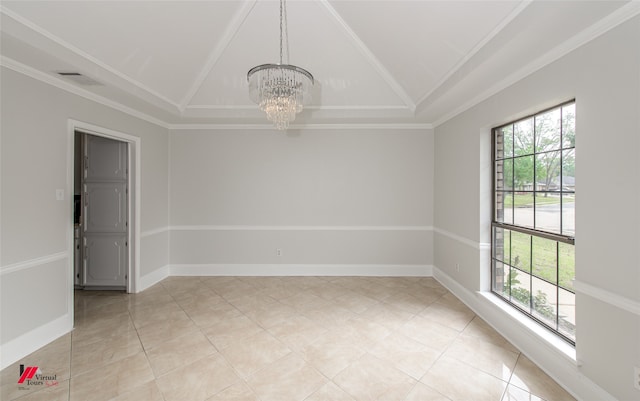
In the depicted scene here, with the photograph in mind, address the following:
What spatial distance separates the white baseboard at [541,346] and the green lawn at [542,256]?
46 centimetres

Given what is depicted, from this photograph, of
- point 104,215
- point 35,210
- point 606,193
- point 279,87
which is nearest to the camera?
point 606,193

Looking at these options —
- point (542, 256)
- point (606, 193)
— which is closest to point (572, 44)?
point (606, 193)

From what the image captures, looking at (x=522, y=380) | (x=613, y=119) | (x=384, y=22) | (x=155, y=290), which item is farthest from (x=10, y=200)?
(x=613, y=119)

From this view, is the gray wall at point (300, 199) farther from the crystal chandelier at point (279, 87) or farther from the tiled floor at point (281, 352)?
the crystal chandelier at point (279, 87)

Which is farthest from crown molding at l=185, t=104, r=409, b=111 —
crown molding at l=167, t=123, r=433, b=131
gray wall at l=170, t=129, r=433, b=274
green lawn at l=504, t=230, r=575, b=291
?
green lawn at l=504, t=230, r=575, b=291

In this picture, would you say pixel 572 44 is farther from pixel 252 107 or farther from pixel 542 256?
pixel 252 107

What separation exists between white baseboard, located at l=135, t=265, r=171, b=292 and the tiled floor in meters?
0.19

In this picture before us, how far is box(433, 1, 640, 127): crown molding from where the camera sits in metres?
1.61

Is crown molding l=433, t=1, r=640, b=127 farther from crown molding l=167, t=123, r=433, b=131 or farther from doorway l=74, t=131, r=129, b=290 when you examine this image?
doorway l=74, t=131, r=129, b=290

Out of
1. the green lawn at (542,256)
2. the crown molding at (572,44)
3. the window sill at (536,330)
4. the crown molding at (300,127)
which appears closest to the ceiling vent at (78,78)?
the crown molding at (300,127)

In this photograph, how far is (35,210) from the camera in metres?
2.46

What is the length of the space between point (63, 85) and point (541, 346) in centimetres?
518

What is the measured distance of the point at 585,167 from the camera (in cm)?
187

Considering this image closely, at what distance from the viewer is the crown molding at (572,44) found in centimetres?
161
